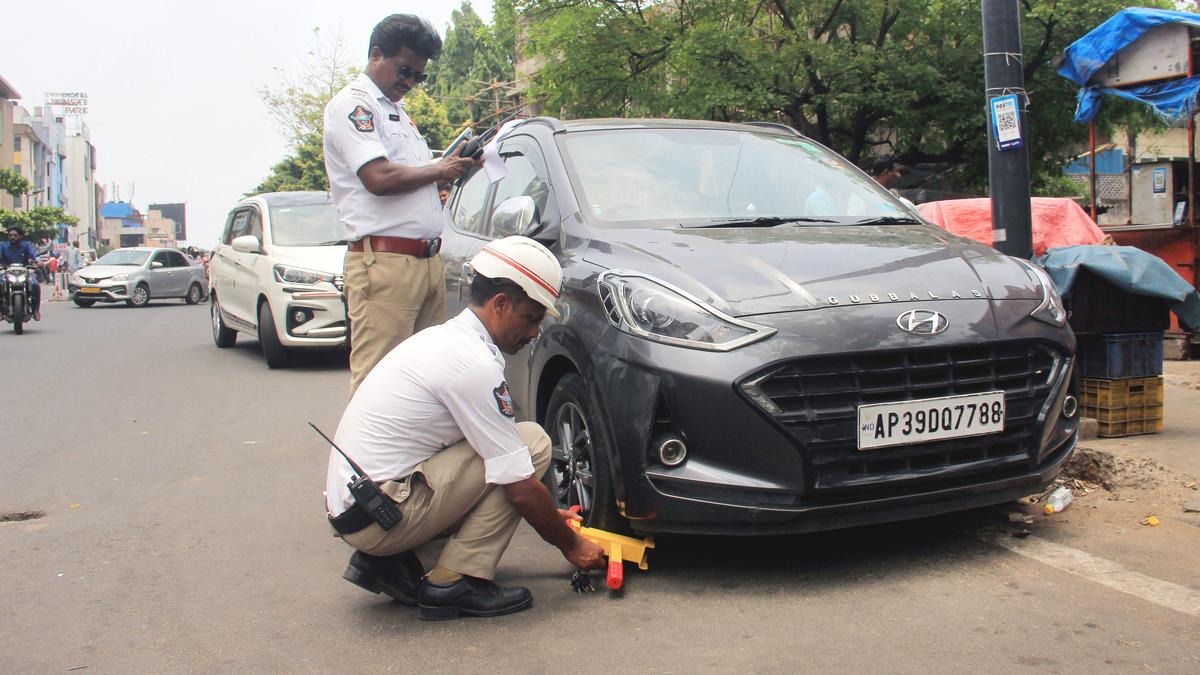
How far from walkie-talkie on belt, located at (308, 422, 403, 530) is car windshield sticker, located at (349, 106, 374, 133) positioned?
1664 mm

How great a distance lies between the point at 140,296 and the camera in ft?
87.6

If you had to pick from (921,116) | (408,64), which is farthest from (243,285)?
(921,116)

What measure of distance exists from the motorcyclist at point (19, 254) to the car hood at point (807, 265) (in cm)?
1501

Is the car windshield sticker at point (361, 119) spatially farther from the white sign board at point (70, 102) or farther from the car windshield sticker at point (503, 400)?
the white sign board at point (70, 102)

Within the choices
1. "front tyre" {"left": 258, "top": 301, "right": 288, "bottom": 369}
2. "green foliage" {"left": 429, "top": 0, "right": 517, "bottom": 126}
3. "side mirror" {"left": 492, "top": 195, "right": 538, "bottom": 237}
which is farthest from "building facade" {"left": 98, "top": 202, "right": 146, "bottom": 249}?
"side mirror" {"left": 492, "top": 195, "right": 538, "bottom": 237}

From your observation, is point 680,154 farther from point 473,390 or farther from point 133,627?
point 133,627

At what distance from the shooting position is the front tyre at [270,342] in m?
10.3

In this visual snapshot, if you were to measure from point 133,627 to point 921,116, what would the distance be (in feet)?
56.4

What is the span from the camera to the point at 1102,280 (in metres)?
5.35

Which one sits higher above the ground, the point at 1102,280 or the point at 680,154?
the point at 680,154

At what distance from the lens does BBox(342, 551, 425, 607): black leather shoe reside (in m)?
3.39

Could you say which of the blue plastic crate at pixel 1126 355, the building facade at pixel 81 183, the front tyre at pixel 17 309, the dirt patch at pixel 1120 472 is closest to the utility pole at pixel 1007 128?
the blue plastic crate at pixel 1126 355

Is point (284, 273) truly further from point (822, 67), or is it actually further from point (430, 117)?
point (430, 117)

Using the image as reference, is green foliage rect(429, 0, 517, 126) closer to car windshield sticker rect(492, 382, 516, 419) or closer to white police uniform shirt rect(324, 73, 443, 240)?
white police uniform shirt rect(324, 73, 443, 240)
